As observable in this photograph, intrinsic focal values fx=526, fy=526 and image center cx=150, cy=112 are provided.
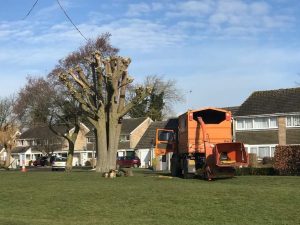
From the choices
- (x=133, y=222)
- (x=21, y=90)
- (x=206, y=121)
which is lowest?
(x=133, y=222)

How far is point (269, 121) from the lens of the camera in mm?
51375

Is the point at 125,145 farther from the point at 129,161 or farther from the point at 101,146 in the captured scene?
the point at 101,146

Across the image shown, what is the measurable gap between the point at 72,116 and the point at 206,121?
91.7ft

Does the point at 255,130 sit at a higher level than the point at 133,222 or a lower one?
higher

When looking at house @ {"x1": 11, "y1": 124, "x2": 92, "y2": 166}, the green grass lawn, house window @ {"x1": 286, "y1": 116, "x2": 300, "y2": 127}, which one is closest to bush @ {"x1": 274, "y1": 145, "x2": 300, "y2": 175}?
the green grass lawn

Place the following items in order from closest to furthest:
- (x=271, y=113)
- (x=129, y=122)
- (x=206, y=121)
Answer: (x=206, y=121) → (x=271, y=113) → (x=129, y=122)

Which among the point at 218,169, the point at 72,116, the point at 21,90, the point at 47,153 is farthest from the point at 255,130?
the point at 47,153

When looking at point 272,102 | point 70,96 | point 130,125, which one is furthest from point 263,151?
point 130,125

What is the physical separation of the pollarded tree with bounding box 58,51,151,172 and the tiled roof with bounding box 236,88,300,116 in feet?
64.7

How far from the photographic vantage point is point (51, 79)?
53969 mm

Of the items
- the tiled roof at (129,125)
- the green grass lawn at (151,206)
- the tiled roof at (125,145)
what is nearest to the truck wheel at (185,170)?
the green grass lawn at (151,206)

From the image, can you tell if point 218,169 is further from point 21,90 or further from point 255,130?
point 21,90

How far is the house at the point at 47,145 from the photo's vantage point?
294ft

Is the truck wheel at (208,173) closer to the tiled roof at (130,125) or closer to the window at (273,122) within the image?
the window at (273,122)
